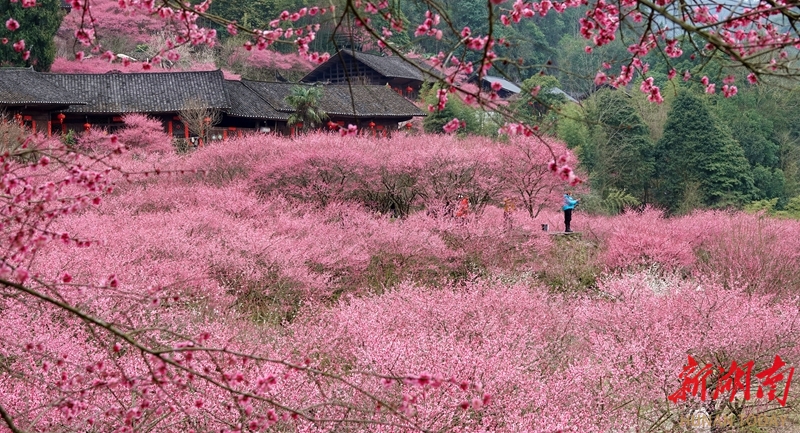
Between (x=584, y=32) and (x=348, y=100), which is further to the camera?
Result: (x=348, y=100)

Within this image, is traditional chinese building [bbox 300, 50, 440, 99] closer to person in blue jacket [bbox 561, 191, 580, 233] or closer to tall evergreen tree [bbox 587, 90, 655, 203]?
tall evergreen tree [bbox 587, 90, 655, 203]

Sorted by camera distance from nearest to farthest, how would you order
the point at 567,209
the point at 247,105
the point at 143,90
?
1. the point at 567,209
2. the point at 143,90
3. the point at 247,105

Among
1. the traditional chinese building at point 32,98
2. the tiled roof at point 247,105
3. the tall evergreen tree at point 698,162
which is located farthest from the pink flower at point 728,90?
the tall evergreen tree at point 698,162

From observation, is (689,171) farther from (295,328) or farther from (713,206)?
(295,328)

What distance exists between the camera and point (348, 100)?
27.0 metres

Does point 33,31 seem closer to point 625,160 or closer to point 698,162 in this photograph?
point 625,160

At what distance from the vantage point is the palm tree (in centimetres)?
2388

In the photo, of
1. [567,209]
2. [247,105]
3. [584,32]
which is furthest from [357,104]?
[584,32]

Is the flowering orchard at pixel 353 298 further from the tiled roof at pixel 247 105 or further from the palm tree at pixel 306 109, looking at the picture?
the tiled roof at pixel 247 105

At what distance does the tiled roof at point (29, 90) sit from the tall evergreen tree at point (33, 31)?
2054 mm

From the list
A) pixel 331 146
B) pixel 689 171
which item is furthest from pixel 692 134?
pixel 331 146

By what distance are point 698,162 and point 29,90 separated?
70.2 feet

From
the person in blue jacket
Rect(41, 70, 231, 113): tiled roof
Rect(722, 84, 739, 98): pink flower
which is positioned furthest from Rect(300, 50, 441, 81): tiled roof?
Rect(722, 84, 739, 98): pink flower

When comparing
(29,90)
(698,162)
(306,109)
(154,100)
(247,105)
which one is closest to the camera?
(29,90)
